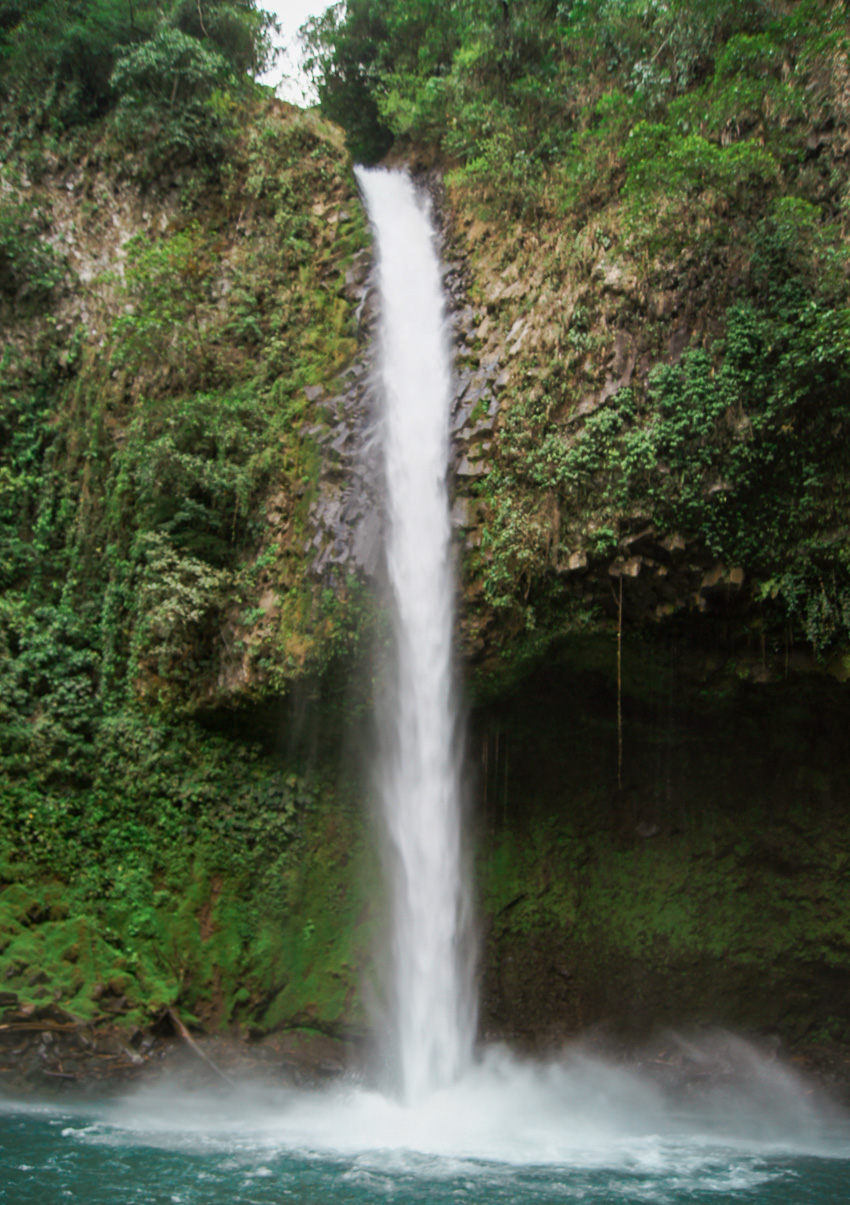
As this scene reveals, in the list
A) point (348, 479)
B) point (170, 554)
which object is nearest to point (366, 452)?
point (348, 479)

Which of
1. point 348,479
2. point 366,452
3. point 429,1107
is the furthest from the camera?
point 366,452

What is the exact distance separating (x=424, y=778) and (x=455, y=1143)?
3703 millimetres

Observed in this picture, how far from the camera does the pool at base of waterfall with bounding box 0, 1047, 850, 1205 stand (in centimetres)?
616

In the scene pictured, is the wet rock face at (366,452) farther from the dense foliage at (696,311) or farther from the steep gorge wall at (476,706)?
the dense foliage at (696,311)

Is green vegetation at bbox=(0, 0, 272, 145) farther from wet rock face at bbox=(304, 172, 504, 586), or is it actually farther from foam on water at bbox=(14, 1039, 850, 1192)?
foam on water at bbox=(14, 1039, 850, 1192)

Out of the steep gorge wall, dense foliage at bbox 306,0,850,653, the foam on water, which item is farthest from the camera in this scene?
the steep gorge wall

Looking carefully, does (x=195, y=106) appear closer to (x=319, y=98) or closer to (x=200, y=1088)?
(x=319, y=98)

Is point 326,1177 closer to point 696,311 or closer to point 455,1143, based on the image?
point 455,1143

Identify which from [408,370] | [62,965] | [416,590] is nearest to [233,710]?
[416,590]

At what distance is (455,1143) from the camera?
7.75 meters

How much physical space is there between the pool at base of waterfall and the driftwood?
0.24 metres

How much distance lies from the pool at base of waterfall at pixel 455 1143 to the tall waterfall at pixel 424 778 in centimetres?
59

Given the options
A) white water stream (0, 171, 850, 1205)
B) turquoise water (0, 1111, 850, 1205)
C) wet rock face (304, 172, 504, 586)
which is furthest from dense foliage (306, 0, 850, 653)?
turquoise water (0, 1111, 850, 1205)

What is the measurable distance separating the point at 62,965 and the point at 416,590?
583 cm
